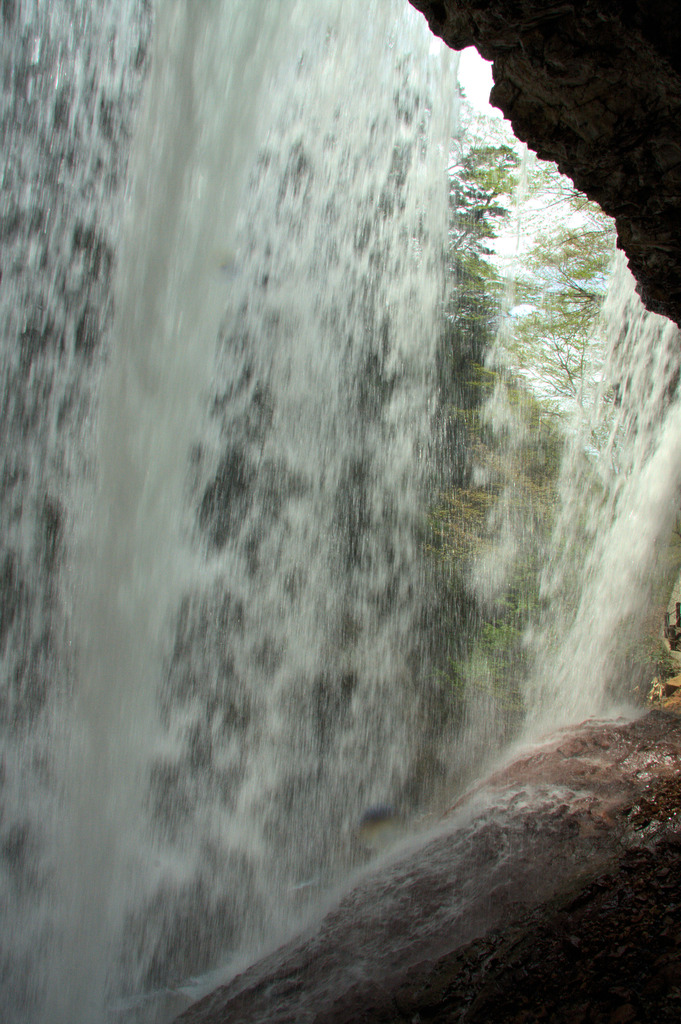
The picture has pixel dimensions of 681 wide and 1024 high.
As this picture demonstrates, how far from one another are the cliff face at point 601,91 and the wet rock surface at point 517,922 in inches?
97.3

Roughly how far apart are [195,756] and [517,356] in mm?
7067

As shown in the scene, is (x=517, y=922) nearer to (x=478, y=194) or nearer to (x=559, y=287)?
(x=559, y=287)

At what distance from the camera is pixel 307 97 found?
741 cm

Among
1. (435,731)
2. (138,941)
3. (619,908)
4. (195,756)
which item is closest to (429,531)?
(435,731)

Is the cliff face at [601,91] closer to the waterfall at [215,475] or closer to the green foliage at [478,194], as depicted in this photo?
the waterfall at [215,475]

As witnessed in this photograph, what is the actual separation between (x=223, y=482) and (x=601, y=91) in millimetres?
6492

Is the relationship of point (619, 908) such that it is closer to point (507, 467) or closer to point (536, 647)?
point (536, 647)

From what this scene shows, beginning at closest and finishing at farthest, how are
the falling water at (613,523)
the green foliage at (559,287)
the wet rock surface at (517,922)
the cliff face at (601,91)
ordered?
1. the cliff face at (601,91)
2. the wet rock surface at (517,922)
3. the falling water at (613,523)
4. the green foliage at (559,287)

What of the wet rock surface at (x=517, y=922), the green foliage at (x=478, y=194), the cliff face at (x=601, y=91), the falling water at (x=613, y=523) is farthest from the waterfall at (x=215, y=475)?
the cliff face at (x=601, y=91)

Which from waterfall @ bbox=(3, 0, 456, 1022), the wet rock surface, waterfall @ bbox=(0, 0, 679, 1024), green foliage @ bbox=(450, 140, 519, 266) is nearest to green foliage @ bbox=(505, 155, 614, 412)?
green foliage @ bbox=(450, 140, 519, 266)

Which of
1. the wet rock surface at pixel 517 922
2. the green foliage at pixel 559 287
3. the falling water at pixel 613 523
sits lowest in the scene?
the wet rock surface at pixel 517 922

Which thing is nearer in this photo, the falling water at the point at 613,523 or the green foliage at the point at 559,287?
the falling water at the point at 613,523

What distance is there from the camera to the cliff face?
1.92 m

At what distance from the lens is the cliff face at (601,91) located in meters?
1.92
